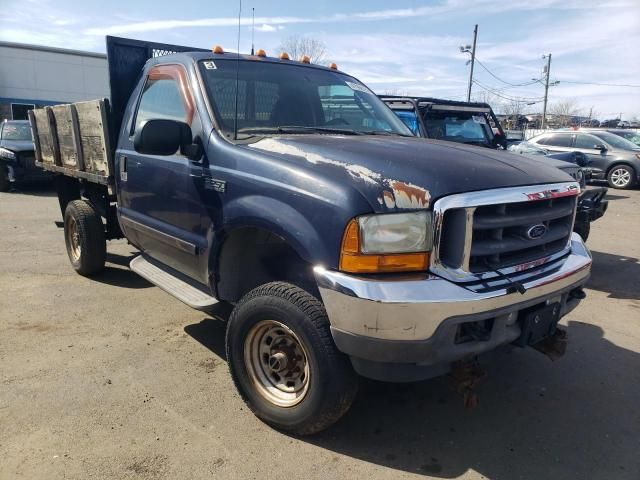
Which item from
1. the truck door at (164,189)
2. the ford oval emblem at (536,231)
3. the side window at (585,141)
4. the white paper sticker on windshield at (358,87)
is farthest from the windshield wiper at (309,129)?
the side window at (585,141)

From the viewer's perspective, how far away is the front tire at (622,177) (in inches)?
590

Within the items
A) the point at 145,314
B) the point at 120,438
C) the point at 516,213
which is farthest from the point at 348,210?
the point at 145,314

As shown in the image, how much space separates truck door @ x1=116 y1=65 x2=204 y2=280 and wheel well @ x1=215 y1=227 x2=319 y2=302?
0.27 metres

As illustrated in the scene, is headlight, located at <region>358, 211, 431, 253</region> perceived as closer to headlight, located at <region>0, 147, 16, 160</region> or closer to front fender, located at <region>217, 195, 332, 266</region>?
front fender, located at <region>217, 195, 332, 266</region>

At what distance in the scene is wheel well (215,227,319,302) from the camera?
3.11 metres

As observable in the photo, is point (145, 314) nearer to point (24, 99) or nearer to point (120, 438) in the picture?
point (120, 438)

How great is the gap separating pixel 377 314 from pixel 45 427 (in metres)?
1.99

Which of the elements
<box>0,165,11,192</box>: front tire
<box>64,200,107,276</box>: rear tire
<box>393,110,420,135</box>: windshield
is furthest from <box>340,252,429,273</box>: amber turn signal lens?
<box>0,165,11,192</box>: front tire

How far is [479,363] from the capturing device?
2.65m

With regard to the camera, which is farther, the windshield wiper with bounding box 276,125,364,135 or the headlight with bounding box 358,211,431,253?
the windshield wiper with bounding box 276,125,364,135

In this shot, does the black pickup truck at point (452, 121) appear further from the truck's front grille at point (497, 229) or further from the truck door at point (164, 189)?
the truck's front grille at point (497, 229)

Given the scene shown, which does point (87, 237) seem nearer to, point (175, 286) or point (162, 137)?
point (175, 286)

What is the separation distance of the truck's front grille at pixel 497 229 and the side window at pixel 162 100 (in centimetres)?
196

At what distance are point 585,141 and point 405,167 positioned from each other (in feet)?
49.5
